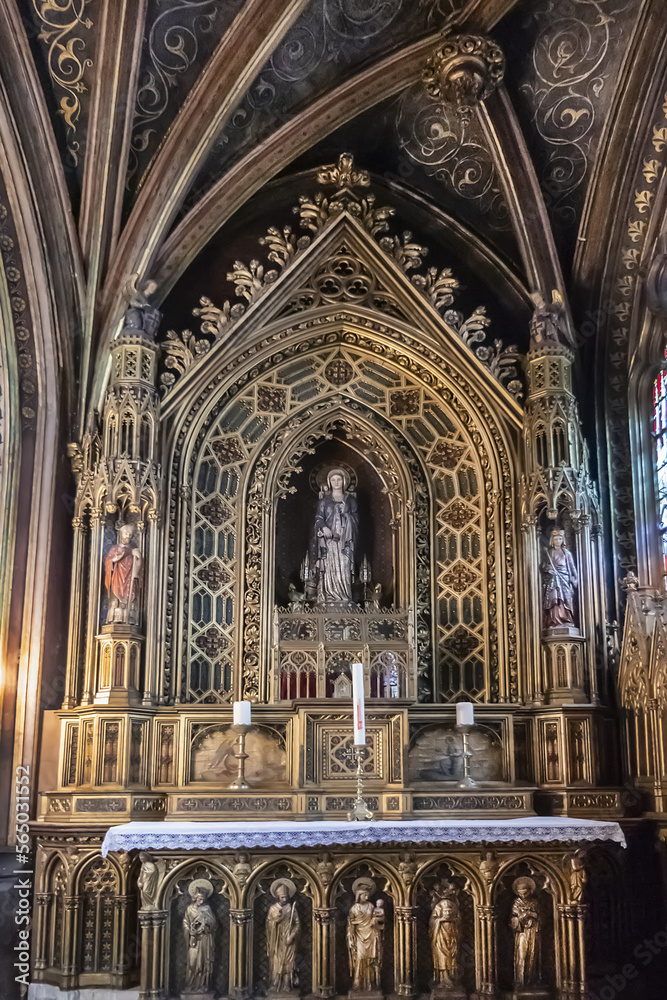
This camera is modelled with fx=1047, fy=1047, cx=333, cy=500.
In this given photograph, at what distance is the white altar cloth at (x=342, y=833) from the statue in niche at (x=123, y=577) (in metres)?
2.44

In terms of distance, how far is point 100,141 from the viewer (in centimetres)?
1244

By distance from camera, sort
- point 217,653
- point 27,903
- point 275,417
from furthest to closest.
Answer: point 275,417
point 217,653
point 27,903

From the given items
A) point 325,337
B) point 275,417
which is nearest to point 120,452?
point 275,417

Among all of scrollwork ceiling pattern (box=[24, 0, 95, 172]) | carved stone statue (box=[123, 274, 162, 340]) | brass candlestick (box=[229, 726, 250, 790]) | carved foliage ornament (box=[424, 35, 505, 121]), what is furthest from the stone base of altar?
carved foliage ornament (box=[424, 35, 505, 121])

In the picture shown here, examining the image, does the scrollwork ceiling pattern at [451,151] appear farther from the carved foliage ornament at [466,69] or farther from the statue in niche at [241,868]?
the statue in niche at [241,868]

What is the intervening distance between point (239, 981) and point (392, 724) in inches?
122

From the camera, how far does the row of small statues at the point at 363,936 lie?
9828mm

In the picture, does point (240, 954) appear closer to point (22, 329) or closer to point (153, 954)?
point (153, 954)

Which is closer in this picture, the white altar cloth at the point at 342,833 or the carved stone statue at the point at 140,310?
the white altar cloth at the point at 342,833

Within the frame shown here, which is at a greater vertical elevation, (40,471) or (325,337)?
(325,337)

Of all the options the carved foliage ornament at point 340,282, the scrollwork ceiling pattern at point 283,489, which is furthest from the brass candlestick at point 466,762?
the carved foliage ornament at point 340,282

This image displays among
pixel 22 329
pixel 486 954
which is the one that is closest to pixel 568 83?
pixel 22 329

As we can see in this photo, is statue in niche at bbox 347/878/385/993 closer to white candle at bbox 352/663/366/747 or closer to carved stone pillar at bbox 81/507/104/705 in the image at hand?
white candle at bbox 352/663/366/747

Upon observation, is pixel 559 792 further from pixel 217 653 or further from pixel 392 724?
pixel 217 653
